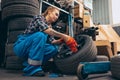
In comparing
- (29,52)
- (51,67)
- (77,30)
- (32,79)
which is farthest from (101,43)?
(32,79)

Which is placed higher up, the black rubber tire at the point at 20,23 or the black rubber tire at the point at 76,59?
the black rubber tire at the point at 20,23

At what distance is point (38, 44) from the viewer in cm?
203

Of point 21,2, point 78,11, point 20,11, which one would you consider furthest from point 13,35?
point 78,11

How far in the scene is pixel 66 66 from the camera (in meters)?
2.12

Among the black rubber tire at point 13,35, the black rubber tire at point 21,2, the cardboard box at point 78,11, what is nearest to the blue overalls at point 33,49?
the black rubber tire at point 13,35

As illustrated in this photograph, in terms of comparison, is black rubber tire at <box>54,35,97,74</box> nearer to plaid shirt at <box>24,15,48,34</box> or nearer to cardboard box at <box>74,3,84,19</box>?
plaid shirt at <box>24,15,48,34</box>

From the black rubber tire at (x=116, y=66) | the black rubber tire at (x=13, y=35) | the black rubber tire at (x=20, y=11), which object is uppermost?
the black rubber tire at (x=20, y=11)

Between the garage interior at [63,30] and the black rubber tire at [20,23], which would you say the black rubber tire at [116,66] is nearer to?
the garage interior at [63,30]

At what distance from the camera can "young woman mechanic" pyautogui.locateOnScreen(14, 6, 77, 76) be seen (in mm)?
2016

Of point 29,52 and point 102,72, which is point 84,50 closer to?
point 102,72

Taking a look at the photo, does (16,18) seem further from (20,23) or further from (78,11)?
(78,11)

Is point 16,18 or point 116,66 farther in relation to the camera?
point 16,18

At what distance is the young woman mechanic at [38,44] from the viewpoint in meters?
2.02

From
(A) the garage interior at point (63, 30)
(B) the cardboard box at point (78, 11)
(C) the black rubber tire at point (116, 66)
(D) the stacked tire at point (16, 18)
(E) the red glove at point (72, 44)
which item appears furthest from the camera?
(B) the cardboard box at point (78, 11)
